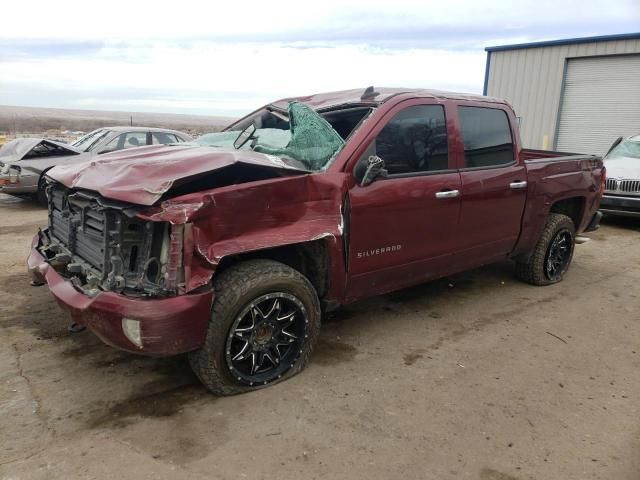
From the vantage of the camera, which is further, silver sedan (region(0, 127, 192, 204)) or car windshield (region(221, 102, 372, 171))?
silver sedan (region(0, 127, 192, 204))

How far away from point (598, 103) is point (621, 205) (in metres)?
7.11

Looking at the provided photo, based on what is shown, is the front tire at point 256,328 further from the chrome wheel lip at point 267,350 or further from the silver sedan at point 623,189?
the silver sedan at point 623,189

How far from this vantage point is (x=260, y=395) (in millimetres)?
3238

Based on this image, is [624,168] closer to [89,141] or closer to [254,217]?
[254,217]

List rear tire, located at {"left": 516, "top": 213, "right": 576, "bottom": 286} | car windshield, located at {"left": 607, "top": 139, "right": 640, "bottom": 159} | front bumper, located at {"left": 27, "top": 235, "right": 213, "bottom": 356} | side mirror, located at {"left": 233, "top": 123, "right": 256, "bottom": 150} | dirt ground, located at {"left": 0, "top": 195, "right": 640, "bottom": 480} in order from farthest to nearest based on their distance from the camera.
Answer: car windshield, located at {"left": 607, "top": 139, "right": 640, "bottom": 159} < rear tire, located at {"left": 516, "top": 213, "right": 576, "bottom": 286} < side mirror, located at {"left": 233, "top": 123, "right": 256, "bottom": 150} < front bumper, located at {"left": 27, "top": 235, "right": 213, "bottom": 356} < dirt ground, located at {"left": 0, "top": 195, "right": 640, "bottom": 480}

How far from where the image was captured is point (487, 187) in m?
4.44

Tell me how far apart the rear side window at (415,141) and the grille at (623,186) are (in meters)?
6.27

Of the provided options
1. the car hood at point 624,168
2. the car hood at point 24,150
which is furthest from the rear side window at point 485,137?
the car hood at point 24,150

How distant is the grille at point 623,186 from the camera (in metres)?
8.73

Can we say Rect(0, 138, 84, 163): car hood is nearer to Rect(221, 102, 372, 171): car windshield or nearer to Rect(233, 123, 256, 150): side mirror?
Rect(233, 123, 256, 150): side mirror

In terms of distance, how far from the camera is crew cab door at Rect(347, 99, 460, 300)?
3629 millimetres

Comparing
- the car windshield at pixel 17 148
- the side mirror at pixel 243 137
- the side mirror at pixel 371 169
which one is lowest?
the car windshield at pixel 17 148

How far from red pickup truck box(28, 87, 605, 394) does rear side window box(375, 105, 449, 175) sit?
12mm

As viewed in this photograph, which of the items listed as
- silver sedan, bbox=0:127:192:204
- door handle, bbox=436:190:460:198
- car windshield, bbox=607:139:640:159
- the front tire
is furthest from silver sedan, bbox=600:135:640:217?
silver sedan, bbox=0:127:192:204
